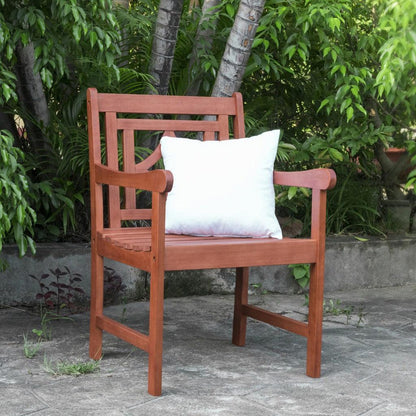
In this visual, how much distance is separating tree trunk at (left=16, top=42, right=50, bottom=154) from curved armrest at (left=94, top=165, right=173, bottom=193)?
947 mm

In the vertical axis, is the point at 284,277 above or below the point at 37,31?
below

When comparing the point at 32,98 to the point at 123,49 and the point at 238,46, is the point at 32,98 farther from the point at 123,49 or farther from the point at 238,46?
the point at 238,46

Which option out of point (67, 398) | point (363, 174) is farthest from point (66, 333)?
point (363, 174)

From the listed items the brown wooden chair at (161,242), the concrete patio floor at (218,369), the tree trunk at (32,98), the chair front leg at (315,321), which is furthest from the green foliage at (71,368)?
the tree trunk at (32,98)

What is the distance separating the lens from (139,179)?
2.32 metres

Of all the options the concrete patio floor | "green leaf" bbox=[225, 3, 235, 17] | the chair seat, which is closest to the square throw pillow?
the chair seat

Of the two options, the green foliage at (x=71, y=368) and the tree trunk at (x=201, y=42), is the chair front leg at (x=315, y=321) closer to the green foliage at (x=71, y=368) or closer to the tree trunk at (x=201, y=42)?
the green foliage at (x=71, y=368)

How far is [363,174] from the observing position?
468cm

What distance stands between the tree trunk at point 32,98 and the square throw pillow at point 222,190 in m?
1.06

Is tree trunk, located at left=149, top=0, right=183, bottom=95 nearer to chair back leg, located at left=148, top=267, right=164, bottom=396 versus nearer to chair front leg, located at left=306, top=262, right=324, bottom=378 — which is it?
chair front leg, located at left=306, top=262, right=324, bottom=378

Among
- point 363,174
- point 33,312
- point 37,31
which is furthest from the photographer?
point 363,174

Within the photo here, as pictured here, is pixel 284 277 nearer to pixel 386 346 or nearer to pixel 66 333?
pixel 386 346

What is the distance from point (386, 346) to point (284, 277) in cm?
105

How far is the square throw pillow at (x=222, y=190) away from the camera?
253 cm
